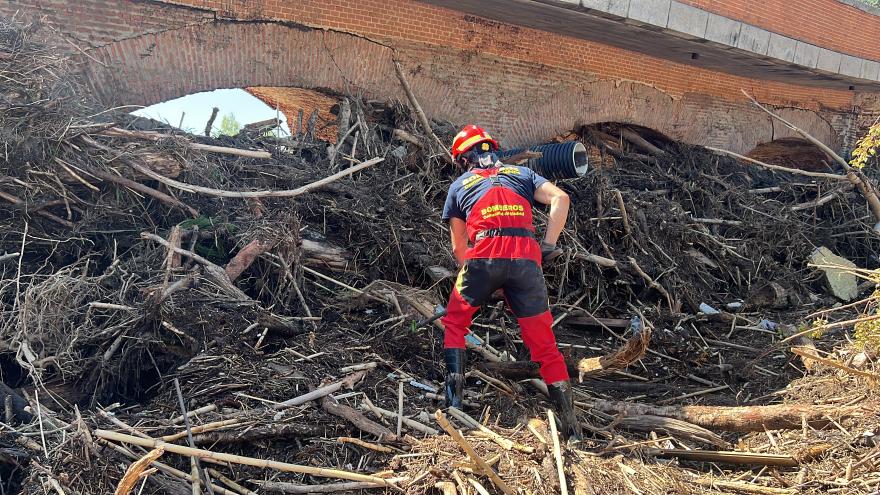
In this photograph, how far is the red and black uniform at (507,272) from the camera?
13.5 ft

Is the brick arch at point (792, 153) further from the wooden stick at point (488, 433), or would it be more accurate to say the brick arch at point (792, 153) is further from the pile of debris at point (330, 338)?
the wooden stick at point (488, 433)

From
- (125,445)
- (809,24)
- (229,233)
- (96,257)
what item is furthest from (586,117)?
(125,445)

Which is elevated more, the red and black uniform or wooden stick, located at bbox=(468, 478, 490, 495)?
the red and black uniform

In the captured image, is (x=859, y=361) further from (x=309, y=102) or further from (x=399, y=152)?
(x=309, y=102)

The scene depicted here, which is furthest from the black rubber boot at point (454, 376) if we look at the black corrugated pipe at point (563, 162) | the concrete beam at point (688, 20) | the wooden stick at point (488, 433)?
the concrete beam at point (688, 20)

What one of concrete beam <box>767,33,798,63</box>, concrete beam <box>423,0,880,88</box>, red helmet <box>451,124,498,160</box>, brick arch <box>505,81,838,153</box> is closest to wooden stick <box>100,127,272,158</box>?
red helmet <box>451,124,498,160</box>

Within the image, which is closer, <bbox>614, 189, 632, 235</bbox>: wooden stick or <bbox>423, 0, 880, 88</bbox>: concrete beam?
<bbox>614, 189, 632, 235</bbox>: wooden stick

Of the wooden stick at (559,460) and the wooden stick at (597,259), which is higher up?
the wooden stick at (597,259)

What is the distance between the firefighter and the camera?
409 centimetres

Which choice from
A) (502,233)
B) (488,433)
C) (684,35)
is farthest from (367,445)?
(684,35)

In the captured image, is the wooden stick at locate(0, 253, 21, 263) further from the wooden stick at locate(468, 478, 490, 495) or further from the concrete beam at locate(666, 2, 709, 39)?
the concrete beam at locate(666, 2, 709, 39)

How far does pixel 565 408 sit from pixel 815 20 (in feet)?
37.5

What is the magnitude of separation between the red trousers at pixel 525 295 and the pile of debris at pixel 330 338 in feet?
1.18

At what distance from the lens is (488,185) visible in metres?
4.38
